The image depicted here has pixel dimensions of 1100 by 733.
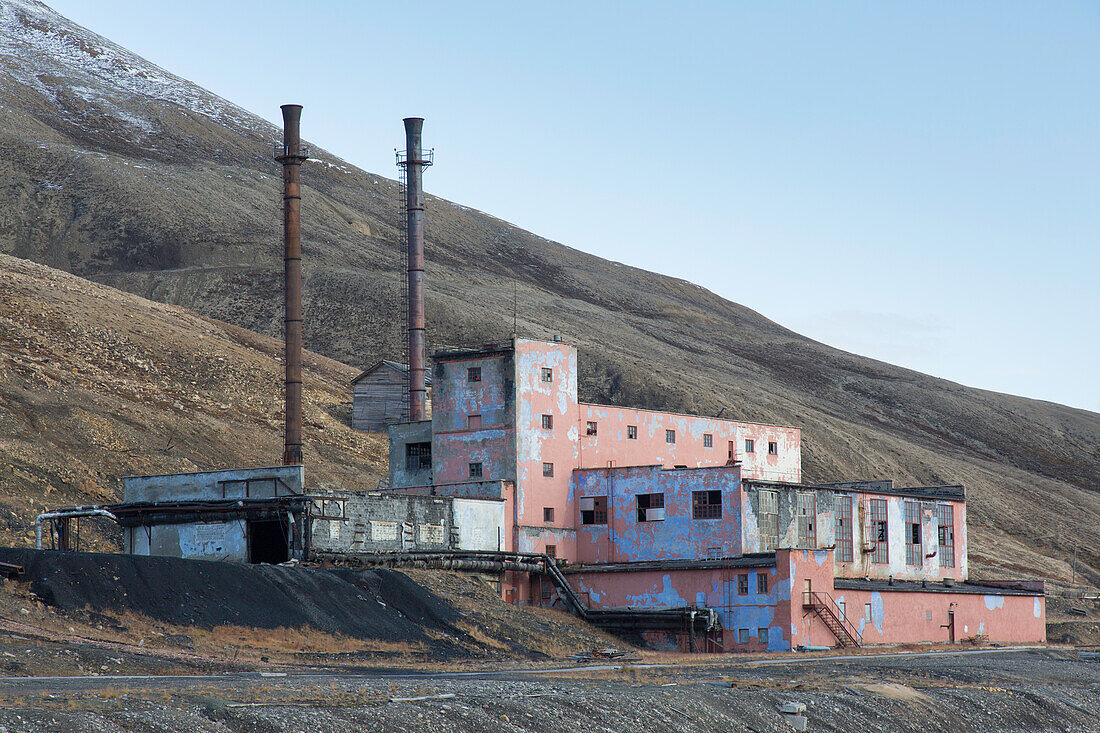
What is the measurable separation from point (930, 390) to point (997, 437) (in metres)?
11.7

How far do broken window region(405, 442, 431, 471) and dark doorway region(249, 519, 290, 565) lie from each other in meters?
13.8

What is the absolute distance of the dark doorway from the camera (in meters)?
49.5

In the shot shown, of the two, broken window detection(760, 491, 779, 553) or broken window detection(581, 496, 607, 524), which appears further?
broken window detection(581, 496, 607, 524)

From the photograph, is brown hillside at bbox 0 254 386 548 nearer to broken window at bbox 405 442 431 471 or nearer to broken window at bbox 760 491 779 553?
broken window at bbox 405 442 431 471

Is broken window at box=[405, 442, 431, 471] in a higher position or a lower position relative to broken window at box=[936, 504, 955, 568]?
higher

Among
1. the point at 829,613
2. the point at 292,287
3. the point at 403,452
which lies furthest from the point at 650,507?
the point at 292,287

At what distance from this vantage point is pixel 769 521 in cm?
5397

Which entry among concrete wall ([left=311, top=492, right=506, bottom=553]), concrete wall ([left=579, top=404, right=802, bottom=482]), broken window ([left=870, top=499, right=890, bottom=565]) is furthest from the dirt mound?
broken window ([left=870, top=499, right=890, bottom=565])

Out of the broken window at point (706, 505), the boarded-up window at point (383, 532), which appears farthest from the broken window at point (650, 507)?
the boarded-up window at point (383, 532)

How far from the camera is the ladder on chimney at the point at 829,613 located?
49.5m

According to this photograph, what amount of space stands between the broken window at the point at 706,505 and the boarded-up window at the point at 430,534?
10.1m

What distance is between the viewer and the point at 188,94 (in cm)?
18912

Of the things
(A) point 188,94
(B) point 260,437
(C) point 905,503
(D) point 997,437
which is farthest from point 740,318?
(C) point 905,503

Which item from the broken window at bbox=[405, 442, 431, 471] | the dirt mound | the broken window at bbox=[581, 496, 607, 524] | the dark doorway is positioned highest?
the broken window at bbox=[405, 442, 431, 471]
